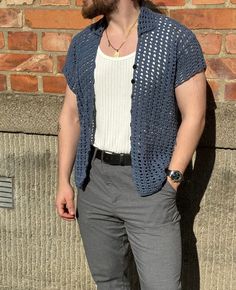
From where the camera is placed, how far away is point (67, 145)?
2.57 m

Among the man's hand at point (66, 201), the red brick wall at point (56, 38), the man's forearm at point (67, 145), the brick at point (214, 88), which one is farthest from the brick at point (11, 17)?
the brick at point (214, 88)

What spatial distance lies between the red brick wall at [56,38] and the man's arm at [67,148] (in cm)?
43

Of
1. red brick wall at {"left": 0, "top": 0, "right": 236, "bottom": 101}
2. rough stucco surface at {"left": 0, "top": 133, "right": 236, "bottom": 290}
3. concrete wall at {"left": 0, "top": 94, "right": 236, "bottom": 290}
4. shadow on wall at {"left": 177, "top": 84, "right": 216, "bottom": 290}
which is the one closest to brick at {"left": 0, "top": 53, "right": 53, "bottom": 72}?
red brick wall at {"left": 0, "top": 0, "right": 236, "bottom": 101}

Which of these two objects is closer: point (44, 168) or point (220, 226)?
point (220, 226)

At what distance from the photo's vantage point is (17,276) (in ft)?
11.3

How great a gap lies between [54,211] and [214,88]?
1.20 metres

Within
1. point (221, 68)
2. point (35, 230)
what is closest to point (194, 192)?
point (221, 68)

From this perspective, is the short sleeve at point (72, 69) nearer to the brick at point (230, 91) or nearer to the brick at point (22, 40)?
the brick at point (22, 40)

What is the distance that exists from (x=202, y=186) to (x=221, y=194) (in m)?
0.11

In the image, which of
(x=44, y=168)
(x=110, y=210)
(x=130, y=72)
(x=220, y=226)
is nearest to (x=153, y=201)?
(x=110, y=210)

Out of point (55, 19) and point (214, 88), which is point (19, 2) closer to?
point (55, 19)

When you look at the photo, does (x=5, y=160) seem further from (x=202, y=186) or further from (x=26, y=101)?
(x=202, y=186)

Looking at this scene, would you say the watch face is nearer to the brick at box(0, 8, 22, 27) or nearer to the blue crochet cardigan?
the blue crochet cardigan

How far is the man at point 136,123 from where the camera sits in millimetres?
2236
